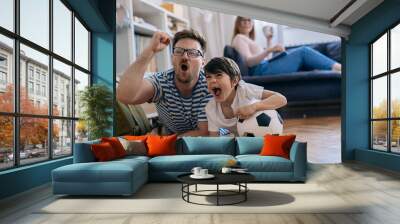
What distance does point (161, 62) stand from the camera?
327 inches

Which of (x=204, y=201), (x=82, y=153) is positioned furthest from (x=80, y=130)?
(x=204, y=201)

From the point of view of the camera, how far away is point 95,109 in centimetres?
762

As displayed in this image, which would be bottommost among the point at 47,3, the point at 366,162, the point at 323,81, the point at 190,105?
the point at 366,162

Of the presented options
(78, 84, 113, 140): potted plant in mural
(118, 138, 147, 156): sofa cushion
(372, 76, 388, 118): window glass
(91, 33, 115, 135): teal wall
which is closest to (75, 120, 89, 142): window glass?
(78, 84, 113, 140): potted plant in mural

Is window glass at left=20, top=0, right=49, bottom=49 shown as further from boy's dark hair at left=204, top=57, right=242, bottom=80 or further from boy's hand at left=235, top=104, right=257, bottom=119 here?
boy's hand at left=235, top=104, right=257, bottom=119

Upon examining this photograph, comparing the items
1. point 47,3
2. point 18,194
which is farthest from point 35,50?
point 18,194

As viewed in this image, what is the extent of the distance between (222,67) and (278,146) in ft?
9.60

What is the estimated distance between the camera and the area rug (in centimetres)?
397

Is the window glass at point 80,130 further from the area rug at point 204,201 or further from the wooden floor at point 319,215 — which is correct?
the area rug at point 204,201

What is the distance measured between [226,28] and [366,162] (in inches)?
167

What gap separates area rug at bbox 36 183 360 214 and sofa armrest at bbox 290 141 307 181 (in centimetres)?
51

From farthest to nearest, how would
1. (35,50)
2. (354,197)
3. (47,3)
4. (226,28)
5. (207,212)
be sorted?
(226,28) → (47,3) → (35,50) → (354,197) → (207,212)

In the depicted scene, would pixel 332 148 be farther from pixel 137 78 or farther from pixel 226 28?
pixel 137 78

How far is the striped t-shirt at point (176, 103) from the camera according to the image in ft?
27.1
